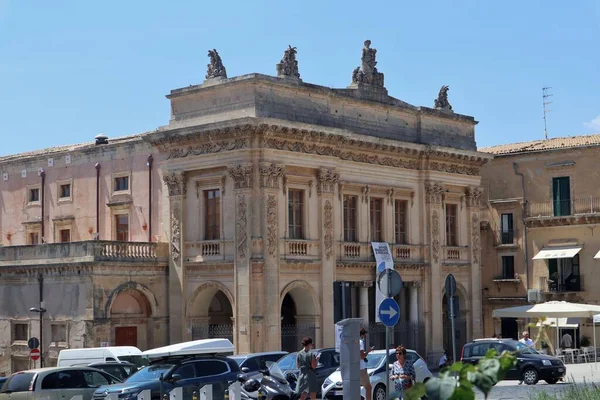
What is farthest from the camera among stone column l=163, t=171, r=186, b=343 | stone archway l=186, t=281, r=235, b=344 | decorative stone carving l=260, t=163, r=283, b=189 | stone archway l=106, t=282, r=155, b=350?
stone column l=163, t=171, r=186, b=343

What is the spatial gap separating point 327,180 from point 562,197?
14.7 meters

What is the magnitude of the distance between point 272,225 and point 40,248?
8652 mm

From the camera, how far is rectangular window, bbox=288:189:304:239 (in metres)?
37.5

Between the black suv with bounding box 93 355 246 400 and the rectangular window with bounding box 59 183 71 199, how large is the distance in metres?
19.2

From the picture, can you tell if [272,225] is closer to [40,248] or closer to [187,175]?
[187,175]

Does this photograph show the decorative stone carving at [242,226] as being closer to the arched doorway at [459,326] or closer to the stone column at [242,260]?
the stone column at [242,260]

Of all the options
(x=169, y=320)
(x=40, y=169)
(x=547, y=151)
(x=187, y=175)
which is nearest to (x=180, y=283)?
(x=169, y=320)

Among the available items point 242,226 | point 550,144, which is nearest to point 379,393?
point 242,226

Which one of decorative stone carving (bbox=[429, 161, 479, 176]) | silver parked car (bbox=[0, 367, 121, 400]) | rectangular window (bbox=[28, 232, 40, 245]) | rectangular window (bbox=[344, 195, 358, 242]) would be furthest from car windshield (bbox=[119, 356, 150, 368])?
decorative stone carving (bbox=[429, 161, 479, 176])

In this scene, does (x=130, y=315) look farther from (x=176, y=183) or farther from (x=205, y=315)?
(x=176, y=183)

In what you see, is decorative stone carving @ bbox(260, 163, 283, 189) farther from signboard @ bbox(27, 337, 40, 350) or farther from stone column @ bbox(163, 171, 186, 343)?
signboard @ bbox(27, 337, 40, 350)

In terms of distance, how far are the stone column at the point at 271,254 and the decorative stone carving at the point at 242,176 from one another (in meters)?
0.37

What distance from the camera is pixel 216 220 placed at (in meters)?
37.4

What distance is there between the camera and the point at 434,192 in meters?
43.3
